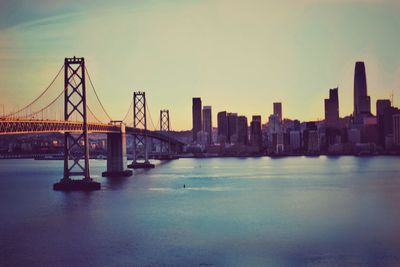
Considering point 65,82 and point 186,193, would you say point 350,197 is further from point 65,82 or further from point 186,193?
point 65,82

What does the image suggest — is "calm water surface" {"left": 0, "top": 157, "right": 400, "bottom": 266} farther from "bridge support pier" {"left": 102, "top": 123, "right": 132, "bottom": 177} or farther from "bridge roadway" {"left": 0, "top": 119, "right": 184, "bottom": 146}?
"bridge support pier" {"left": 102, "top": 123, "right": 132, "bottom": 177}

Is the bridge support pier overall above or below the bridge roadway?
below

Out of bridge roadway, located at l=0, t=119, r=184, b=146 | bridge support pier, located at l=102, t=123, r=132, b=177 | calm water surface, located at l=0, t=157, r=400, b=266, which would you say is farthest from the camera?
bridge support pier, located at l=102, t=123, r=132, b=177

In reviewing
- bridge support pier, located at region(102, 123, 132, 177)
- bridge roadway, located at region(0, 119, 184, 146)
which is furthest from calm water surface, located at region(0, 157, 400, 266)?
bridge support pier, located at region(102, 123, 132, 177)

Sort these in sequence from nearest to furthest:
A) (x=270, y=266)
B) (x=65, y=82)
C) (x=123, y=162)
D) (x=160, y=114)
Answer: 1. (x=270, y=266)
2. (x=65, y=82)
3. (x=123, y=162)
4. (x=160, y=114)

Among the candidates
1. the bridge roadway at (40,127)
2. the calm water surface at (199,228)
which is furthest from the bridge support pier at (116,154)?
the calm water surface at (199,228)

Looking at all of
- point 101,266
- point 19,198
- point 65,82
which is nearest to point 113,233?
point 101,266

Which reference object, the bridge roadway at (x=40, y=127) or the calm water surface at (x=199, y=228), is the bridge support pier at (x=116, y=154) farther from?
the calm water surface at (x=199, y=228)
